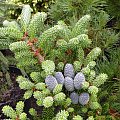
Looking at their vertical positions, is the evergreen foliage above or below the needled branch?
below

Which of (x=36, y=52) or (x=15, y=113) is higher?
(x=36, y=52)

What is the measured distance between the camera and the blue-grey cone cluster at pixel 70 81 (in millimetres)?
886

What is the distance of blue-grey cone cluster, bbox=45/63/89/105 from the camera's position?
2.91 feet

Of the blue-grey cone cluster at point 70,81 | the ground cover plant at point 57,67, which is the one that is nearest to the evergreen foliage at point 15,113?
the ground cover plant at point 57,67

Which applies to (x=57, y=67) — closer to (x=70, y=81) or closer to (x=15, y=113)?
(x=70, y=81)

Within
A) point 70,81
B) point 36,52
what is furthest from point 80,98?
point 36,52

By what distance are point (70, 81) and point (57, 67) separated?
0.08 metres

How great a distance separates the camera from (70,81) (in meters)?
0.90

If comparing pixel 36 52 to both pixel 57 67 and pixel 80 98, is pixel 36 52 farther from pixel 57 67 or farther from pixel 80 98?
pixel 80 98

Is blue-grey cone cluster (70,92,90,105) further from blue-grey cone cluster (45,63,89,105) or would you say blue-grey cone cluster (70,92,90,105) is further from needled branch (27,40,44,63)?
needled branch (27,40,44,63)

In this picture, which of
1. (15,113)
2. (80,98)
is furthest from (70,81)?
(15,113)

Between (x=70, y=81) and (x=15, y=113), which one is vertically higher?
(x=70, y=81)

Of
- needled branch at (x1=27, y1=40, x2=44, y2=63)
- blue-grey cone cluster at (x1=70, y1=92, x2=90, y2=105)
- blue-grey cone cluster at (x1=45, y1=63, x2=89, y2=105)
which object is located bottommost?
blue-grey cone cluster at (x1=70, y1=92, x2=90, y2=105)

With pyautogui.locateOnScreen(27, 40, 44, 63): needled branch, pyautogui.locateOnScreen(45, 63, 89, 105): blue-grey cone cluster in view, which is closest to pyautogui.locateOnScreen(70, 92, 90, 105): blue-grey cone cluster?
Result: pyautogui.locateOnScreen(45, 63, 89, 105): blue-grey cone cluster
